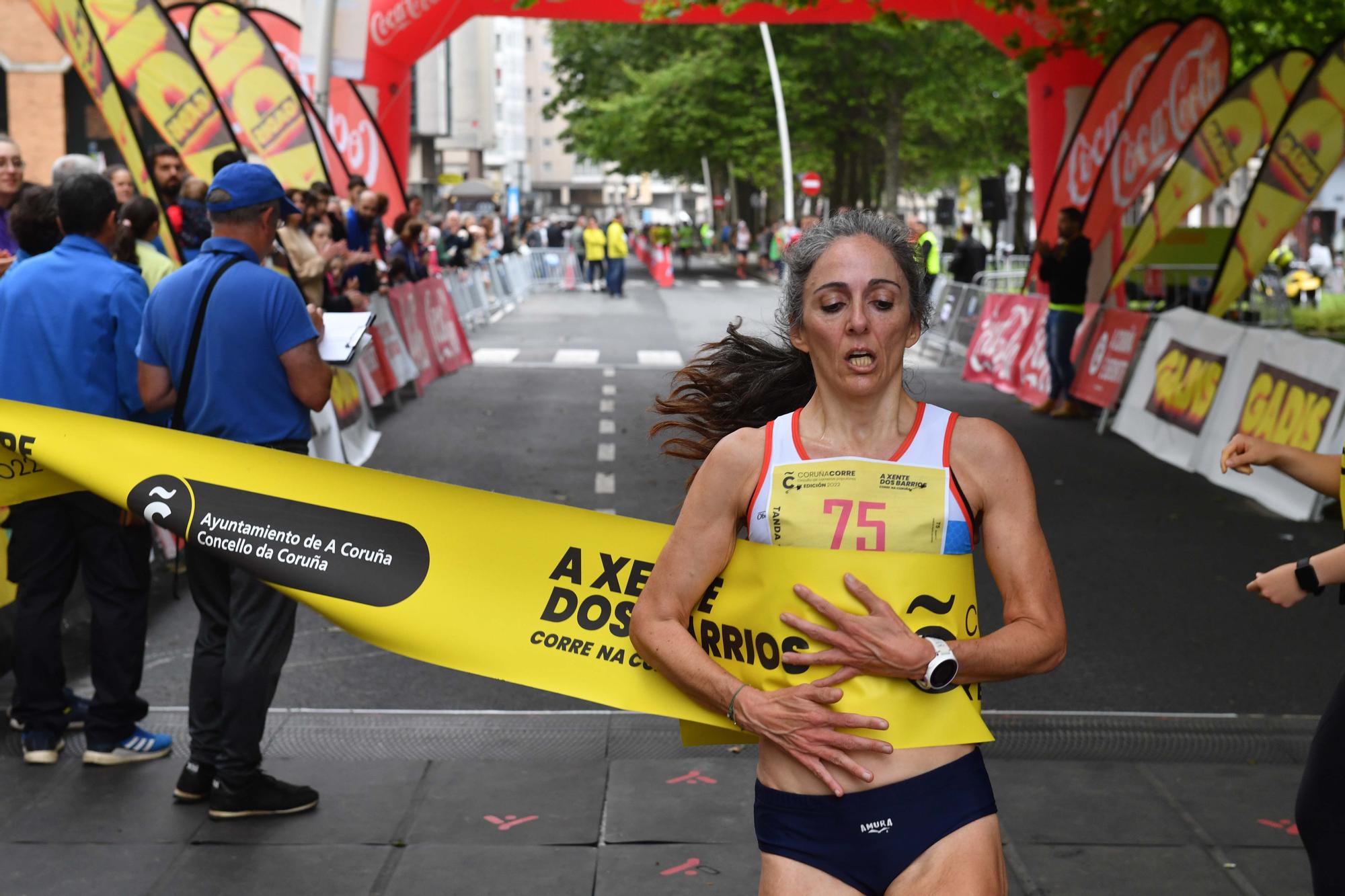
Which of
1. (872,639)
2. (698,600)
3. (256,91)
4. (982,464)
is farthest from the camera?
(256,91)

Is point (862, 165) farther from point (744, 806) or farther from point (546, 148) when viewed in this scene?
point (546, 148)

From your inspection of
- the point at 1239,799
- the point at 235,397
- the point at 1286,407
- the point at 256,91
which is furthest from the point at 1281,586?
the point at 256,91

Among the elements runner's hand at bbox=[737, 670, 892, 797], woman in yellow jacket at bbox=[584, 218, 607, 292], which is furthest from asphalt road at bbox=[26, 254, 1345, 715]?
woman in yellow jacket at bbox=[584, 218, 607, 292]

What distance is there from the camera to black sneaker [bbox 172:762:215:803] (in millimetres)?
5188

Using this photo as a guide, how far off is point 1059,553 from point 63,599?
576 centimetres

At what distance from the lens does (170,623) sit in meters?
7.66

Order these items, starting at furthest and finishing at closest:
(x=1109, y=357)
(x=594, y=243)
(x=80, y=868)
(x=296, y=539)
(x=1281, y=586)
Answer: (x=594, y=243) < (x=1109, y=357) < (x=80, y=868) < (x=296, y=539) < (x=1281, y=586)

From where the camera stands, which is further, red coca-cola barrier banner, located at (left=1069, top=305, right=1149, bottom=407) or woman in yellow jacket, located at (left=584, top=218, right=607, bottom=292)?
woman in yellow jacket, located at (left=584, top=218, right=607, bottom=292)

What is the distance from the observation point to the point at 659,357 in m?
21.3

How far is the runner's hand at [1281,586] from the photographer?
3.14m

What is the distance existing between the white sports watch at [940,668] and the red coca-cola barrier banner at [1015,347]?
1321 centimetres

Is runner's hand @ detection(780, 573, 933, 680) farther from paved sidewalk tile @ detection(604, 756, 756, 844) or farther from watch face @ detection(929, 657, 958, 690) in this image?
paved sidewalk tile @ detection(604, 756, 756, 844)

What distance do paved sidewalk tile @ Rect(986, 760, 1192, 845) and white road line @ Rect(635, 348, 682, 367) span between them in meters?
13.9

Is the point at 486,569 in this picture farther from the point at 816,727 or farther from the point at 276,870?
the point at 276,870
